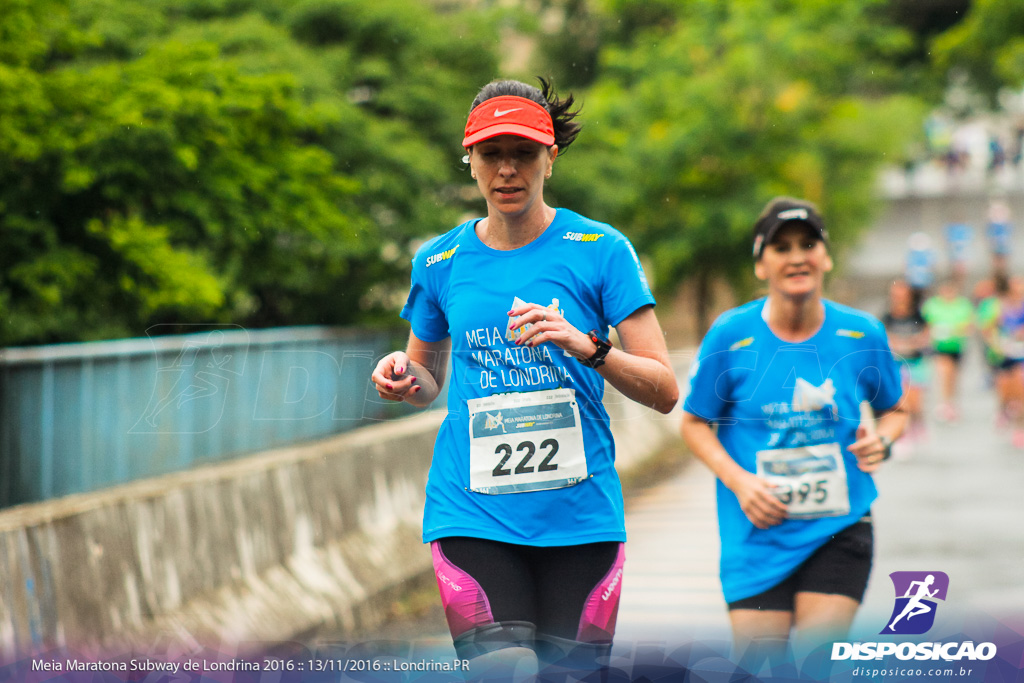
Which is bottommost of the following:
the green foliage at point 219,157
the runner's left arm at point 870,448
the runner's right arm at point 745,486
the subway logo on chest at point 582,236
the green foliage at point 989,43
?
the runner's right arm at point 745,486

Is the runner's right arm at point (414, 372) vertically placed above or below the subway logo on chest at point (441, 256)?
below

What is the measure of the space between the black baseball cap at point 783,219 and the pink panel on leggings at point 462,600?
1.67 m

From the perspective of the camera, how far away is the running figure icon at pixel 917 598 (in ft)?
13.1

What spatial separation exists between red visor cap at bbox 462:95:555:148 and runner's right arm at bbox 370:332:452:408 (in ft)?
1.96

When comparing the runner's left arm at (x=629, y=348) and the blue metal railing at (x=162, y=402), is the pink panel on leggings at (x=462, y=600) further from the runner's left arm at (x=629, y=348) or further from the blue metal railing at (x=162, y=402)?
the blue metal railing at (x=162, y=402)

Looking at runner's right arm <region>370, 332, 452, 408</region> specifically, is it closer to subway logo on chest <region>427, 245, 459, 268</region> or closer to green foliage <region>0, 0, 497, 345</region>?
subway logo on chest <region>427, 245, 459, 268</region>

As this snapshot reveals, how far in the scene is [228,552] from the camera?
552cm

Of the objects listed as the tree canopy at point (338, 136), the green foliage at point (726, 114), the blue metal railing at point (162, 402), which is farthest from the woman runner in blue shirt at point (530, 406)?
the green foliage at point (726, 114)

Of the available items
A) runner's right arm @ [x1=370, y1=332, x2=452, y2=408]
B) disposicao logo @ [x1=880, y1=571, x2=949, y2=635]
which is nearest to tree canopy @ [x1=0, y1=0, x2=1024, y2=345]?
runner's right arm @ [x1=370, y1=332, x2=452, y2=408]

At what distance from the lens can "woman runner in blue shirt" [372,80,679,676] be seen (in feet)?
10.3

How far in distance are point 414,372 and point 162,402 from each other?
12.8 feet

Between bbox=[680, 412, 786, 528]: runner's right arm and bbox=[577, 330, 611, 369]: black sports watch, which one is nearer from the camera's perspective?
bbox=[577, 330, 611, 369]: black sports watch

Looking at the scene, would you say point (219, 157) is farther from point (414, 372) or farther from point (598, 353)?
point (598, 353)

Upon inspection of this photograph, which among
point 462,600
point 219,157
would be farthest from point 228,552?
point 219,157
